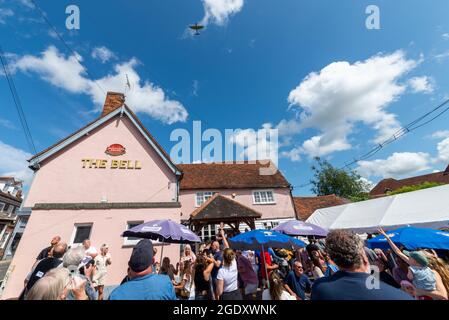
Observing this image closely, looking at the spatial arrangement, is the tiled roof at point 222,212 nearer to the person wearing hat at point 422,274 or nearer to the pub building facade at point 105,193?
the pub building facade at point 105,193

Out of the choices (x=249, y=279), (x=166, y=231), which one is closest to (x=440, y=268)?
(x=249, y=279)

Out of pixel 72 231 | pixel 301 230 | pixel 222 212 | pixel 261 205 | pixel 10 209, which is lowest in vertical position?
pixel 301 230

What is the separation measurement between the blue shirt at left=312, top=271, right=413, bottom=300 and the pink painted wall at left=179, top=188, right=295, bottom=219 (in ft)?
51.6

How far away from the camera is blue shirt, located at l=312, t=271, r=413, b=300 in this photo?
59.9 inches

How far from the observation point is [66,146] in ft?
31.7

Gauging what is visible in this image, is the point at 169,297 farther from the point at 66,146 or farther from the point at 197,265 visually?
the point at 66,146

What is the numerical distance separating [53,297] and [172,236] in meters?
3.63

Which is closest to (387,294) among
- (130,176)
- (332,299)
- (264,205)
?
(332,299)

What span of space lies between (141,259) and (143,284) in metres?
0.25

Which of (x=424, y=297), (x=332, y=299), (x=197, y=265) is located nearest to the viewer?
(x=332, y=299)

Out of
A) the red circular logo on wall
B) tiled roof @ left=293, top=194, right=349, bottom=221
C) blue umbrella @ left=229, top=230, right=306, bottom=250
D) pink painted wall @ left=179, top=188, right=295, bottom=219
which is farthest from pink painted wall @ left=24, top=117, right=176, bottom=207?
tiled roof @ left=293, top=194, right=349, bottom=221

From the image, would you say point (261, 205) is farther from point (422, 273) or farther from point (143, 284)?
point (143, 284)

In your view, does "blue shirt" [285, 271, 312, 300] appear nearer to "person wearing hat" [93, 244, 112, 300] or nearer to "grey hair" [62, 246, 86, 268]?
"grey hair" [62, 246, 86, 268]

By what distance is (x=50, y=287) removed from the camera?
74.6 inches
